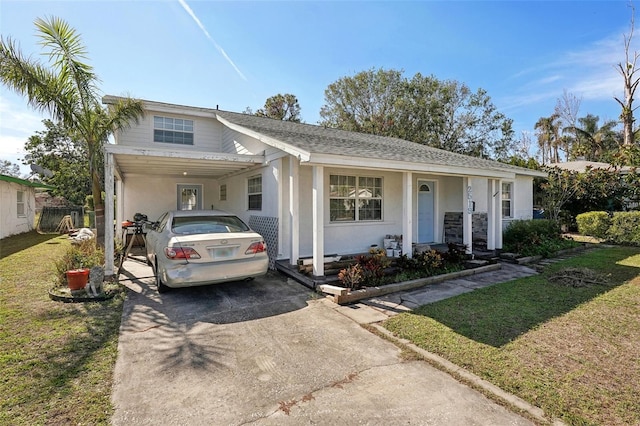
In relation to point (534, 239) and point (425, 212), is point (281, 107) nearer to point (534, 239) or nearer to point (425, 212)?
point (425, 212)

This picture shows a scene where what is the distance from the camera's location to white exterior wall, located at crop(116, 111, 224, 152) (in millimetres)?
11266

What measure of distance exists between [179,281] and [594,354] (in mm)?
5847

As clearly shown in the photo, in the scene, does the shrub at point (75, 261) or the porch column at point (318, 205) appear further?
the porch column at point (318, 205)

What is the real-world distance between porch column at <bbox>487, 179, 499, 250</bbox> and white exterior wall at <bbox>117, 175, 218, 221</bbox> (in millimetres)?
10330

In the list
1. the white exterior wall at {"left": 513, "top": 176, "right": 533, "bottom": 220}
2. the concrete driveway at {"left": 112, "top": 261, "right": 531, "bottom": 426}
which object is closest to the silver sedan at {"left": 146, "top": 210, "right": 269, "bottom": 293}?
the concrete driveway at {"left": 112, "top": 261, "right": 531, "bottom": 426}

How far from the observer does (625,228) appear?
1233 centimetres

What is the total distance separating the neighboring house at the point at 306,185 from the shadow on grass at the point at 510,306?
2.35 m

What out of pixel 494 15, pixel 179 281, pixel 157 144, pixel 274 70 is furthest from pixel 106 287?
pixel 494 15

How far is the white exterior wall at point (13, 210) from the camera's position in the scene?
13.4m

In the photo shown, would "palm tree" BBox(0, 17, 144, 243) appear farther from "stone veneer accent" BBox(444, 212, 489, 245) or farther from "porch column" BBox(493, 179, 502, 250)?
"porch column" BBox(493, 179, 502, 250)

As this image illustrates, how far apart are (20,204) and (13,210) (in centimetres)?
146

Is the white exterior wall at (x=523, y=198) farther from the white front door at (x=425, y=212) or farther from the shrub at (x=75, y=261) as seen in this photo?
the shrub at (x=75, y=261)

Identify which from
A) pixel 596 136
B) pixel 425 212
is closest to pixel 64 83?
pixel 425 212

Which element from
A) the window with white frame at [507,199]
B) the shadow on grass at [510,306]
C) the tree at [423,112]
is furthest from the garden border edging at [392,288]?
the tree at [423,112]
